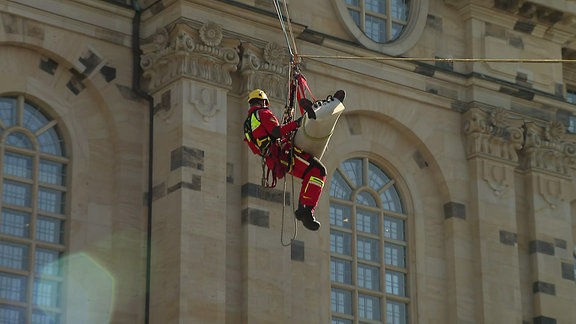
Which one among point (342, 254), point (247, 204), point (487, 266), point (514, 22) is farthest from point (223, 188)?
point (514, 22)

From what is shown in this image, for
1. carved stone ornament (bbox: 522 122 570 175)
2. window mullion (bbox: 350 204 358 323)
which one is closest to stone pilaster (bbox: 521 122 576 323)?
carved stone ornament (bbox: 522 122 570 175)

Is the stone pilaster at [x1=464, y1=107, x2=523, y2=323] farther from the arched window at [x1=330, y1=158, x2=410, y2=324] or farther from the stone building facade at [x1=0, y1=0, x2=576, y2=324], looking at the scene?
the arched window at [x1=330, y1=158, x2=410, y2=324]

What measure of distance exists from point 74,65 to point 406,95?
6.47m

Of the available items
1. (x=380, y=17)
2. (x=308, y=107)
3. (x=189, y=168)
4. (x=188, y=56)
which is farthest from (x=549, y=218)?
(x=308, y=107)

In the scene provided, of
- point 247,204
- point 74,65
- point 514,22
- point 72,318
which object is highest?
point 514,22


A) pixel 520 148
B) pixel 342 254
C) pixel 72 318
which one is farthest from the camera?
pixel 520 148

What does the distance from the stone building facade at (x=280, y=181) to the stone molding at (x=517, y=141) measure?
0.04m

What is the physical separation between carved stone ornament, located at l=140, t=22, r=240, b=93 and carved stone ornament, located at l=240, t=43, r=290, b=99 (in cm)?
27

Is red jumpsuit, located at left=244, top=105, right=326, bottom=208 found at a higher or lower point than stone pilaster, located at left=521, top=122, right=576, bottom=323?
lower

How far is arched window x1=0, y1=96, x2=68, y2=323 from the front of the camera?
32.9m

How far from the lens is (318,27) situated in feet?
122

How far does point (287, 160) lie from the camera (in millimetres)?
29422

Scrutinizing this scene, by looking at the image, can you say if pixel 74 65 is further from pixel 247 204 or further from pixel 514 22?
pixel 514 22

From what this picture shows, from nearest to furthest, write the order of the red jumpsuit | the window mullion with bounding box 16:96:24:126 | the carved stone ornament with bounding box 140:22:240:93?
1. the red jumpsuit
2. the window mullion with bounding box 16:96:24:126
3. the carved stone ornament with bounding box 140:22:240:93
